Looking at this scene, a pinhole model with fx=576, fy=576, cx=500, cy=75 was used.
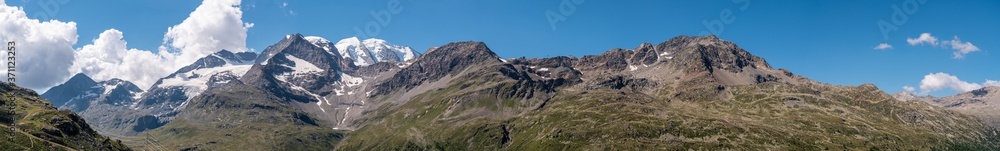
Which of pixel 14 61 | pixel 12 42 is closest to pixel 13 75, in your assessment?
pixel 14 61

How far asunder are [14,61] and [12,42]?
41.7 ft

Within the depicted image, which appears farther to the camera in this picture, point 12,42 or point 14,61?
point 14,61

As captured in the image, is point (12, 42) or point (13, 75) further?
point (13, 75)

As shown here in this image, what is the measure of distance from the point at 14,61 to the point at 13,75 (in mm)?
2921

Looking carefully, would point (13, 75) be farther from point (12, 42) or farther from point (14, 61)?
point (12, 42)

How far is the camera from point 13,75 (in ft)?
381

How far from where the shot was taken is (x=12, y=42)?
10594 centimetres

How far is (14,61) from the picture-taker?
11550 cm

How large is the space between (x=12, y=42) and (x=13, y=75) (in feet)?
47.2
